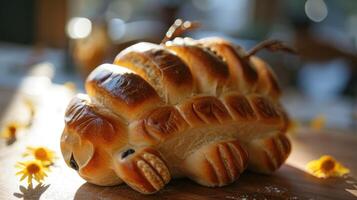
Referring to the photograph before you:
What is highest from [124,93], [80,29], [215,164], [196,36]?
[124,93]

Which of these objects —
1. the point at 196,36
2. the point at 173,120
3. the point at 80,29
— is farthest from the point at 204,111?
the point at 196,36

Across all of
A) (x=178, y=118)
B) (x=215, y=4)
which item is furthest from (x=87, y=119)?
(x=215, y=4)

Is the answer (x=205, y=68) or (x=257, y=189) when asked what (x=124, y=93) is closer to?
(x=205, y=68)

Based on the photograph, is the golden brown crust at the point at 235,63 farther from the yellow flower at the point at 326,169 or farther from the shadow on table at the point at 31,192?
the shadow on table at the point at 31,192

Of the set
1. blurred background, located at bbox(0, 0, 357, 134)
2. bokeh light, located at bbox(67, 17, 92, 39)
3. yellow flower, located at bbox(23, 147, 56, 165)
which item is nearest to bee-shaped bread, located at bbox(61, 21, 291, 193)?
yellow flower, located at bbox(23, 147, 56, 165)

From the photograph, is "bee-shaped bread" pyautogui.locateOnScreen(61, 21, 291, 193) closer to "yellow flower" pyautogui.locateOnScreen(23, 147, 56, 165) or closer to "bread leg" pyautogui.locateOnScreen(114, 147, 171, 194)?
"bread leg" pyautogui.locateOnScreen(114, 147, 171, 194)

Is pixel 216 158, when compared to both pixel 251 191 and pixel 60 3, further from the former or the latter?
pixel 60 3
